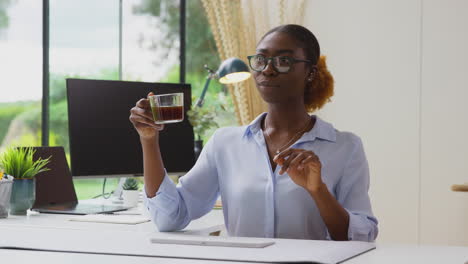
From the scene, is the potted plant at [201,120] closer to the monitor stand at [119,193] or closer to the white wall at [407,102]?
the monitor stand at [119,193]

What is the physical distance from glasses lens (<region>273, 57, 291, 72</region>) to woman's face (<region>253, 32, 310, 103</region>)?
0.01m

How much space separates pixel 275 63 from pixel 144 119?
42 cm

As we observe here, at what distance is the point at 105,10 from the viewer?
8047 millimetres

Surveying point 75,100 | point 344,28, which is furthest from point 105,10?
point 75,100

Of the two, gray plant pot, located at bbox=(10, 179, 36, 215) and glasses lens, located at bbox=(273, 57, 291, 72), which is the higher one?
glasses lens, located at bbox=(273, 57, 291, 72)

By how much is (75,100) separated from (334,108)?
2.27 meters

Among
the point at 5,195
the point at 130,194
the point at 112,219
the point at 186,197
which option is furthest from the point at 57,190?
the point at 186,197

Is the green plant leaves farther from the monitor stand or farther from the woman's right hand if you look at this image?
the woman's right hand

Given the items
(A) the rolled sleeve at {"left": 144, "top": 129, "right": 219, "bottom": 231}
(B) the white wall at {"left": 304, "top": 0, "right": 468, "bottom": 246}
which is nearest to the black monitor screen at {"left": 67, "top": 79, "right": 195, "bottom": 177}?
(A) the rolled sleeve at {"left": 144, "top": 129, "right": 219, "bottom": 231}

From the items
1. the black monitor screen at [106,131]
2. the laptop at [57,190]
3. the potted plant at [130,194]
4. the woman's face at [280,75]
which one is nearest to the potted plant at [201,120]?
the black monitor screen at [106,131]

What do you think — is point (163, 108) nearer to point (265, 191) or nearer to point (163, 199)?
point (163, 199)

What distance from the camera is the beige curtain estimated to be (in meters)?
4.75

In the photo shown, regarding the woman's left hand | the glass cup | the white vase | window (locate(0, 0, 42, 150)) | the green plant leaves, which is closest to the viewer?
the woman's left hand

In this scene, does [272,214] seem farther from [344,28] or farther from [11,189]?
[344,28]
